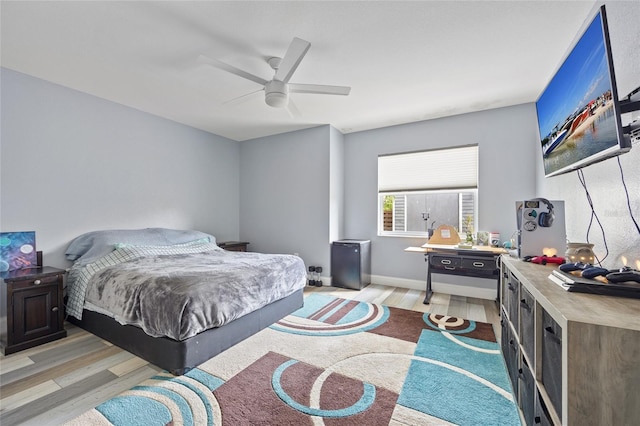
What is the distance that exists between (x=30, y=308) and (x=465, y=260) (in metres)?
4.49

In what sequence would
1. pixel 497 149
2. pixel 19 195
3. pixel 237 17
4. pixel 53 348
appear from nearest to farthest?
pixel 237 17, pixel 53 348, pixel 19 195, pixel 497 149

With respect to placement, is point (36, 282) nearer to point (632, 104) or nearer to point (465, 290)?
point (632, 104)

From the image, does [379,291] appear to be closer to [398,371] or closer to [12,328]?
[398,371]

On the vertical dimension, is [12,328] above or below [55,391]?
above

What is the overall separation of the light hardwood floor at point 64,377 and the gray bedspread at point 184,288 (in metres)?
0.33

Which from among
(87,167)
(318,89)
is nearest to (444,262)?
(318,89)

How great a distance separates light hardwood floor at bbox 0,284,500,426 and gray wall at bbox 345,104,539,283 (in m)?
1.55

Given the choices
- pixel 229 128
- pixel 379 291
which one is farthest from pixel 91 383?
pixel 229 128

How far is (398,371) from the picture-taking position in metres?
2.04

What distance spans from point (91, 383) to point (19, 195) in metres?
2.21

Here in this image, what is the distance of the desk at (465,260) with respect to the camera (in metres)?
3.22

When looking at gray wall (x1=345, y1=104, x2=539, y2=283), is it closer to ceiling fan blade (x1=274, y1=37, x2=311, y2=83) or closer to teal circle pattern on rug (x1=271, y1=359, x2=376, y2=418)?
ceiling fan blade (x1=274, y1=37, x2=311, y2=83)

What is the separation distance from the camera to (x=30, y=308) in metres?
2.44

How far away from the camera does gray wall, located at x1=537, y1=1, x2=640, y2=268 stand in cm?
145
